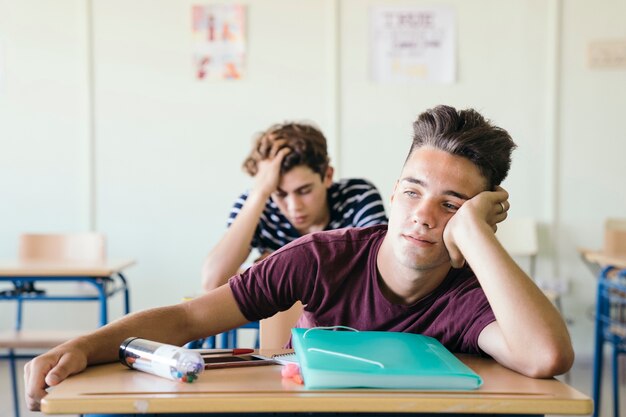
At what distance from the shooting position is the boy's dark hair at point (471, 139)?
1.42 metres

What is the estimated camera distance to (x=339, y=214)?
8.86ft

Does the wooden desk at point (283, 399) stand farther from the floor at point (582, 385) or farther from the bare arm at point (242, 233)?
the floor at point (582, 385)

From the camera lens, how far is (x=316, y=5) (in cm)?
455

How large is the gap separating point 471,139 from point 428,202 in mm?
145

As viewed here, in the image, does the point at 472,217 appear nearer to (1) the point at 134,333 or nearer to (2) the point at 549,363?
(2) the point at 549,363

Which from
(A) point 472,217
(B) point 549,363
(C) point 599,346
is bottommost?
(C) point 599,346

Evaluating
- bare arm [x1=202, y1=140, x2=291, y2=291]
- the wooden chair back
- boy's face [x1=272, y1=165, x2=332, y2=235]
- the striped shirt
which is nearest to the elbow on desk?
the striped shirt

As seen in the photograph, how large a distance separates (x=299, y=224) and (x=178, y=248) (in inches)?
81.9

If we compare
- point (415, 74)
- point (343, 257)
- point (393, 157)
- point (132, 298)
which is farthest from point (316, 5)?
point (343, 257)

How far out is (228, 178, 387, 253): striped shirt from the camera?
2.61m

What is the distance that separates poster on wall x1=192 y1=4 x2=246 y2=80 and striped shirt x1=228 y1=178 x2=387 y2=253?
5.94 feet

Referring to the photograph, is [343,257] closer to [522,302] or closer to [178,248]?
[522,302]

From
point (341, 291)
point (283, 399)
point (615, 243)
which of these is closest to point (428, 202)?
point (341, 291)

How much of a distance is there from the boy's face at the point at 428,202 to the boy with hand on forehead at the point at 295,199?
1.16 meters
